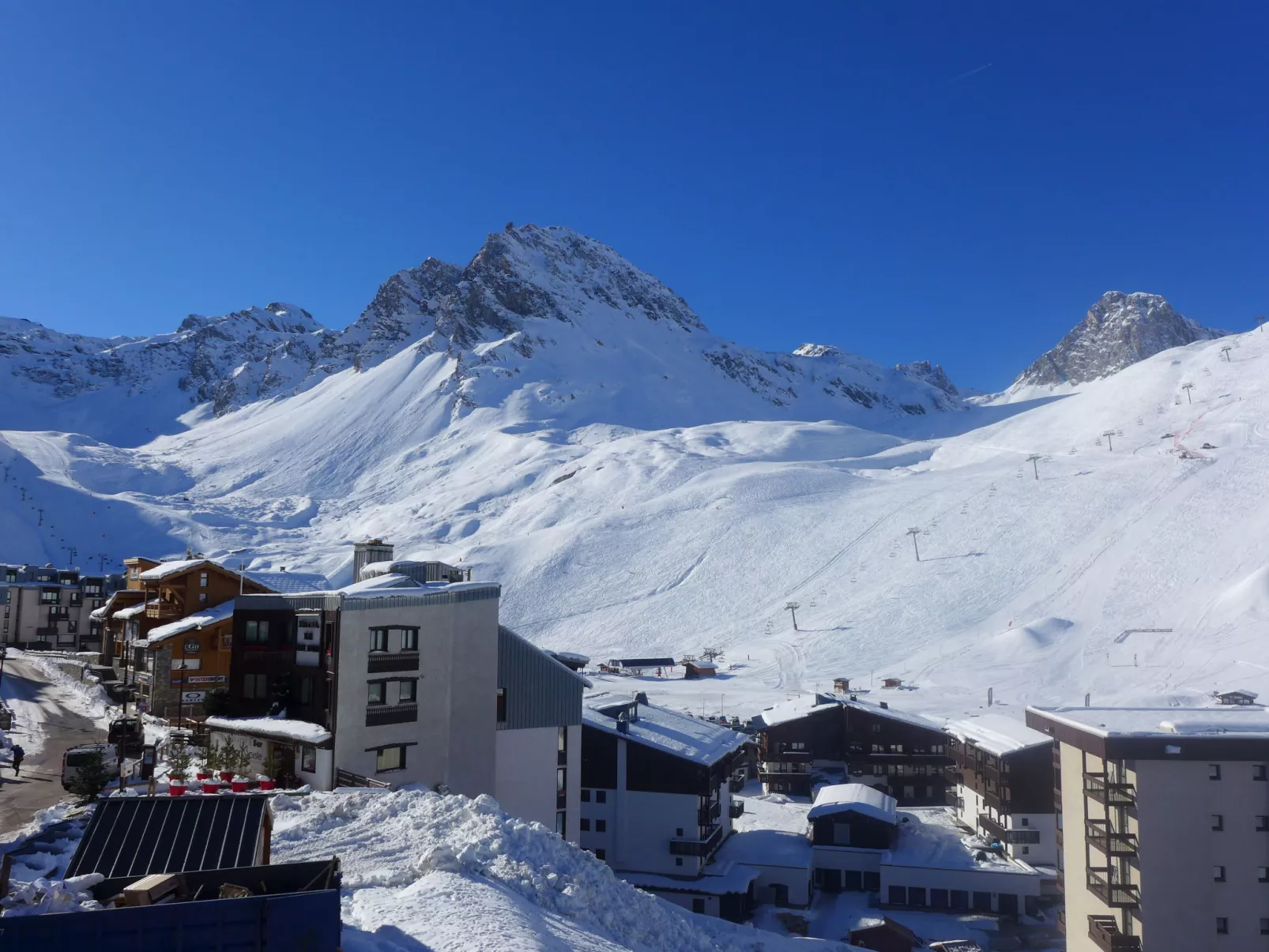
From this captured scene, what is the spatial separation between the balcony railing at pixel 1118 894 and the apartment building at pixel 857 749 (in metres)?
22.9

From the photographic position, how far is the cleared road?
1981 cm

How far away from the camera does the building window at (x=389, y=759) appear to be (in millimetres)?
22969

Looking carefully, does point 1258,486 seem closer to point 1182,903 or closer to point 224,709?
point 1182,903

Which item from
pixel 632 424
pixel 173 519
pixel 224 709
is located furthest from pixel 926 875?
pixel 632 424

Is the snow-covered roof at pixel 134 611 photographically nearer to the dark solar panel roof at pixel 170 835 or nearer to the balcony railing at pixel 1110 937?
the dark solar panel roof at pixel 170 835

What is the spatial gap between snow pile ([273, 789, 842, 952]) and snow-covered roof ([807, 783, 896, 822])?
1731cm

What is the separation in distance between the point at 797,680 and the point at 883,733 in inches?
792

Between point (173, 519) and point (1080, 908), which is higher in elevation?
point (173, 519)

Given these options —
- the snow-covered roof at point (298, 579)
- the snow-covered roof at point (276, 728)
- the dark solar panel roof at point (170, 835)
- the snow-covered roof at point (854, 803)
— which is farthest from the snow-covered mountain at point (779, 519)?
the dark solar panel roof at point (170, 835)

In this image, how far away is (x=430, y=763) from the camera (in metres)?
24.4

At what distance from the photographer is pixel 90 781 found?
18.1 metres

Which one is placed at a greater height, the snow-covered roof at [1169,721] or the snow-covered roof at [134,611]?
the snow-covered roof at [134,611]


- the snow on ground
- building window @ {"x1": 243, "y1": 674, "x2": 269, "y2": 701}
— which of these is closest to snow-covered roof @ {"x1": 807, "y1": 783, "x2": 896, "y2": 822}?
the snow on ground

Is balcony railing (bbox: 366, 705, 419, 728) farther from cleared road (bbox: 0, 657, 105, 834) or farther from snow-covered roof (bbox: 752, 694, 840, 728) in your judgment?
snow-covered roof (bbox: 752, 694, 840, 728)
